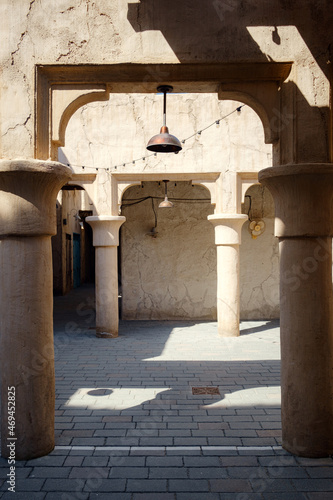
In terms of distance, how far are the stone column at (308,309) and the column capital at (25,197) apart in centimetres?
208

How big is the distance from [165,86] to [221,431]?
3586 millimetres

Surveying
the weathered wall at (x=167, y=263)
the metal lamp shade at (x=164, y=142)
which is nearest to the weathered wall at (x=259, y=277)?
the weathered wall at (x=167, y=263)

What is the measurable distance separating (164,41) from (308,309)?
275cm

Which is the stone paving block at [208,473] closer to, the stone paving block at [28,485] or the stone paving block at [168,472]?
the stone paving block at [168,472]

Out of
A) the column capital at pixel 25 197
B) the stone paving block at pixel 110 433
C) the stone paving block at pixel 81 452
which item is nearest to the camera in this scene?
the column capital at pixel 25 197

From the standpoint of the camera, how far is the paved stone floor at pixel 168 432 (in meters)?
3.54

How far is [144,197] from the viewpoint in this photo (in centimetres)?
1265

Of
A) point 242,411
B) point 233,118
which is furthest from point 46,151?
point 233,118

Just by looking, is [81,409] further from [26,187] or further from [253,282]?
[253,282]

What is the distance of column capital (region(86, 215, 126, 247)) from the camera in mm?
9875

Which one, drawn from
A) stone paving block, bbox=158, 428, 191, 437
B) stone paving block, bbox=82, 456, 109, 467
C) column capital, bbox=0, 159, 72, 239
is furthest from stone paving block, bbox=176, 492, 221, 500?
column capital, bbox=0, 159, 72, 239

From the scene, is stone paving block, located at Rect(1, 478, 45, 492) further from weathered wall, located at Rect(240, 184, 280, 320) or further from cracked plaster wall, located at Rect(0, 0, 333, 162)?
weathered wall, located at Rect(240, 184, 280, 320)

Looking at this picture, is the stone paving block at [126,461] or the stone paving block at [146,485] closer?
the stone paving block at [146,485]

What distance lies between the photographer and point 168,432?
4695mm
